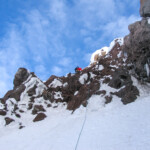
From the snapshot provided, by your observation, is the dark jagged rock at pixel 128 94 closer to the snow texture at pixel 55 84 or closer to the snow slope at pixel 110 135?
the snow slope at pixel 110 135

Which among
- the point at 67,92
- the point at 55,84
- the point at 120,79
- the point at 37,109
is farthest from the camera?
the point at 55,84

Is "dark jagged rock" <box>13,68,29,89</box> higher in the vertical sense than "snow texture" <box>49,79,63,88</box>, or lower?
higher

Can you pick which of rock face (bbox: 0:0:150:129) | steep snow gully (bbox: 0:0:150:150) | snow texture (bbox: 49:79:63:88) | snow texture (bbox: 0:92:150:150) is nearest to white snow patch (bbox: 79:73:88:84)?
rock face (bbox: 0:0:150:129)

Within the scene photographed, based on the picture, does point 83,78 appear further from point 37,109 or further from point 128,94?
point 128,94

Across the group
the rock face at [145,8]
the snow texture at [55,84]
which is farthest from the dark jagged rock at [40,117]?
the rock face at [145,8]

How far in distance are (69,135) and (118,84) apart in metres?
11.9

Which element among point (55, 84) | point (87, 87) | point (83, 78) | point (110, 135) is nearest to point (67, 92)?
point (83, 78)

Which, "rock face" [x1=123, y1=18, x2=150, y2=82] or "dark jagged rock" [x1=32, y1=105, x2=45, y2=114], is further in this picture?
"dark jagged rock" [x1=32, y1=105, x2=45, y2=114]

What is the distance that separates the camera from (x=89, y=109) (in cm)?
1919

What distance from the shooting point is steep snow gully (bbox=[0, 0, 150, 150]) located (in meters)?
10.8

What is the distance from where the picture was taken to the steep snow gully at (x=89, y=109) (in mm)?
10828

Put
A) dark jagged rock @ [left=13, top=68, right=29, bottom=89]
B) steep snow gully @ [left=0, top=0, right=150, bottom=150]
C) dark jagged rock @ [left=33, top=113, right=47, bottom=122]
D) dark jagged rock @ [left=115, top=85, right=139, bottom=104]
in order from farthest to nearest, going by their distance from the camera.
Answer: dark jagged rock @ [left=13, top=68, right=29, bottom=89]
dark jagged rock @ [left=33, top=113, right=47, bottom=122]
dark jagged rock @ [left=115, top=85, right=139, bottom=104]
steep snow gully @ [left=0, top=0, right=150, bottom=150]

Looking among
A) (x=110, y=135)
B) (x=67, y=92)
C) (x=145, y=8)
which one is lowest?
(x=110, y=135)

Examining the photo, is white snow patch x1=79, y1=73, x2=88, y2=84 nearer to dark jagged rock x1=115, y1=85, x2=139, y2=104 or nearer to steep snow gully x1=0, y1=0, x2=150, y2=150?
steep snow gully x1=0, y1=0, x2=150, y2=150
